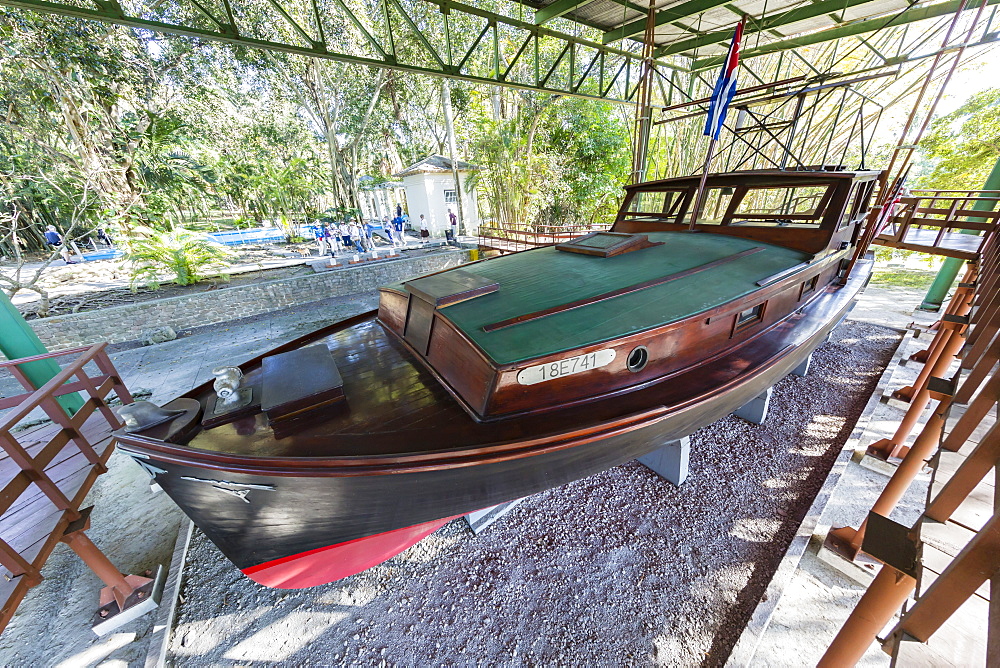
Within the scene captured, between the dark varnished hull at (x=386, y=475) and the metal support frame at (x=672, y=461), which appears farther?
the metal support frame at (x=672, y=461)

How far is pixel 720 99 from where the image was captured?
387 centimetres

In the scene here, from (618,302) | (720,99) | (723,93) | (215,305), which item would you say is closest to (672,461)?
(618,302)

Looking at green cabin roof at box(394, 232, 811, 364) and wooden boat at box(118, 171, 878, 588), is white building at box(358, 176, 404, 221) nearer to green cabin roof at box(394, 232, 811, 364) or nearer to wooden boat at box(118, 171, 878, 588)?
green cabin roof at box(394, 232, 811, 364)

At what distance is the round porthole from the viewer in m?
2.46

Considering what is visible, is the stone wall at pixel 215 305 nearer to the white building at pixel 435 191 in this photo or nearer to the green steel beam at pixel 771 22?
the white building at pixel 435 191

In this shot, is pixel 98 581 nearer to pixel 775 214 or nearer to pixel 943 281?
pixel 775 214

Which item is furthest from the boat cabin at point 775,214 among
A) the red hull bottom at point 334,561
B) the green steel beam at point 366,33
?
the red hull bottom at point 334,561

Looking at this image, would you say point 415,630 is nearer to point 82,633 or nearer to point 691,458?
point 82,633

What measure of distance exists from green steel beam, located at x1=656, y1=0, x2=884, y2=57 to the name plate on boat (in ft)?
23.4

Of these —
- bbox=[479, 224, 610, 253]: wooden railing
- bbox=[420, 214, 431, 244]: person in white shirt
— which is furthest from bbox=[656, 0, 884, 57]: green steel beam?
bbox=[420, 214, 431, 244]: person in white shirt

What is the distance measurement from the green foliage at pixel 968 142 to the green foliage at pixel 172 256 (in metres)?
21.4

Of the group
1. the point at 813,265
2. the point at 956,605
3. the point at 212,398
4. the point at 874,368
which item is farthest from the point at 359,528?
the point at 874,368

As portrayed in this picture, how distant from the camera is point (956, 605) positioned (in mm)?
976

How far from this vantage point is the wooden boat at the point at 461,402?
1974 millimetres
